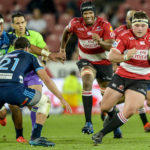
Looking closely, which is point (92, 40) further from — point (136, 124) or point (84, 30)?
point (136, 124)

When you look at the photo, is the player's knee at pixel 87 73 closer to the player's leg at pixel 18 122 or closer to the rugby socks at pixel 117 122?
the player's leg at pixel 18 122

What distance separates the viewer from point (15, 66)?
7.17m

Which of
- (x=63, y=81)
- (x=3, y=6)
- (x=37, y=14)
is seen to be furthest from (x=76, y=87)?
(x=3, y=6)

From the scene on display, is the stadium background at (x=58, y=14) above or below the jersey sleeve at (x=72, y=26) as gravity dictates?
below

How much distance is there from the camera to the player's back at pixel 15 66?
7.11 meters

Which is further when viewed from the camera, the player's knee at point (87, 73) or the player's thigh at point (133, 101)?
the player's knee at point (87, 73)

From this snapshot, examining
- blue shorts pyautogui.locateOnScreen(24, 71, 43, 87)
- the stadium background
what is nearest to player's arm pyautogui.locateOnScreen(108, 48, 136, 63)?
blue shorts pyautogui.locateOnScreen(24, 71, 43, 87)

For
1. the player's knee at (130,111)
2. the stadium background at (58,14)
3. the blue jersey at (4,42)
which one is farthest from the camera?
the stadium background at (58,14)

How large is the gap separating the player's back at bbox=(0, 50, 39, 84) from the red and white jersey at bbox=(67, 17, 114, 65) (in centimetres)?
243

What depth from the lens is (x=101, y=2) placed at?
20031mm

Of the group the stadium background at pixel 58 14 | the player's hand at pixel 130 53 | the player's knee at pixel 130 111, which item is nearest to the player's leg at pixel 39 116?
the player's knee at pixel 130 111

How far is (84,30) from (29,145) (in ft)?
9.65

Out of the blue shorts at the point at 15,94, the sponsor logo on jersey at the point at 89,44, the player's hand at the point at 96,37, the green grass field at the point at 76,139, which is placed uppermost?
the player's hand at the point at 96,37

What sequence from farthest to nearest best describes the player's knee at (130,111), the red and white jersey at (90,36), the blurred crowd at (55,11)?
1. the blurred crowd at (55,11)
2. the red and white jersey at (90,36)
3. the player's knee at (130,111)
